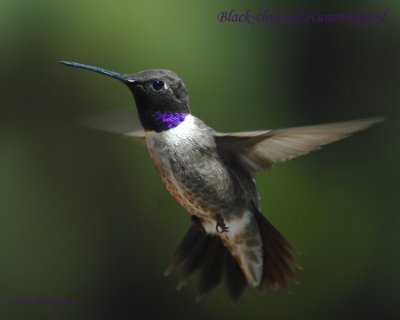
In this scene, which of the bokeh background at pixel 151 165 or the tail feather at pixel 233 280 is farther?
the bokeh background at pixel 151 165

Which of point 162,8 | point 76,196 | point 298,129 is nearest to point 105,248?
point 76,196

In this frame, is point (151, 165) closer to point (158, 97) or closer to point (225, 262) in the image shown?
point (225, 262)

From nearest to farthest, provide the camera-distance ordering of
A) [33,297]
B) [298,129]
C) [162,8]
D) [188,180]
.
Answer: [298,129] → [188,180] → [162,8] → [33,297]

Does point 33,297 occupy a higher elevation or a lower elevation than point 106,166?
lower

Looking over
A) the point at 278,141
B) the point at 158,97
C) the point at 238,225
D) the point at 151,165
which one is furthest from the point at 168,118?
the point at 151,165

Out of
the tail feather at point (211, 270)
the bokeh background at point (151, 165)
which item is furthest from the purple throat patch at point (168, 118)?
the bokeh background at point (151, 165)

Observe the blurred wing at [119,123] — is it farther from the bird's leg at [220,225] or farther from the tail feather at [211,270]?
the tail feather at [211,270]

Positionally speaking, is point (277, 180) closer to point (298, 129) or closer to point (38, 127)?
point (38, 127)

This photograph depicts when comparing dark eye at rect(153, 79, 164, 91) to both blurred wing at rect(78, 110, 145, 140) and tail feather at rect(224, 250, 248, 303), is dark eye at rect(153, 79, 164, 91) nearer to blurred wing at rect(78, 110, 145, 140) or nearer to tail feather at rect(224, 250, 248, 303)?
blurred wing at rect(78, 110, 145, 140)
